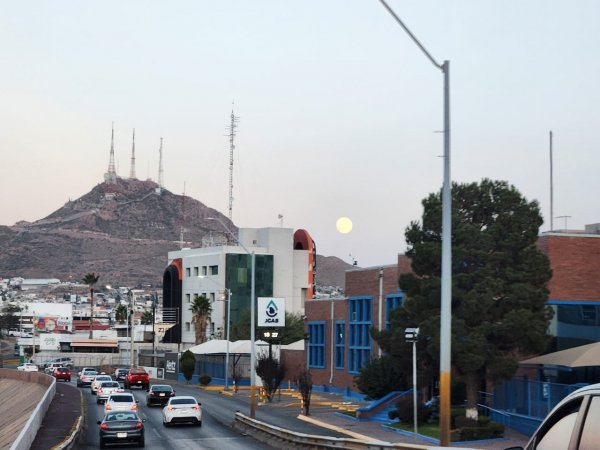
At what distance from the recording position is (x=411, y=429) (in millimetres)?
42906

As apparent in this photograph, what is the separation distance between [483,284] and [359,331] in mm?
28547

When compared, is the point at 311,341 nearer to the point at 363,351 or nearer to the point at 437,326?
the point at 363,351

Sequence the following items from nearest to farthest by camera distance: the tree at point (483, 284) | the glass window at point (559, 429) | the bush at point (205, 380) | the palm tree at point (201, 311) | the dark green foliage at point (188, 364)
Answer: the glass window at point (559, 429)
the tree at point (483, 284)
the bush at point (205, 380)
the dark green foliage at point (188, 364)
the palm tree at point (201, 311)

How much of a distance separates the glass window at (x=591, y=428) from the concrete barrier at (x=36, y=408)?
24.4 meters

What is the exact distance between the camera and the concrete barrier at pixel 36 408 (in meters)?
31.4

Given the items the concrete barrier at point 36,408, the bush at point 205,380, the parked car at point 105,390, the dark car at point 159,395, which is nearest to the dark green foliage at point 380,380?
the dark car at point 159,395

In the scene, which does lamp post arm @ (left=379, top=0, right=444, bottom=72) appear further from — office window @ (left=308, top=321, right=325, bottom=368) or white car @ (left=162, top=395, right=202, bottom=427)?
office window @ (left=308, top=321, right=325, bottom=368)

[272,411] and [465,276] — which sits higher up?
[465,276]

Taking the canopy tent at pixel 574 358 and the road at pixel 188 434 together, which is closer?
the canopy tent at pixel 574 358

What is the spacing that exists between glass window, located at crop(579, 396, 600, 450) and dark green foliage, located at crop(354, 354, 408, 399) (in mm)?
44060

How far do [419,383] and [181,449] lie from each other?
11.8 m

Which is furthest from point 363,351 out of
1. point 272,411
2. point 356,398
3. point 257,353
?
point 257,353

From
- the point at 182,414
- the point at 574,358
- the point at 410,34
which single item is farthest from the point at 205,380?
the point at 410,34

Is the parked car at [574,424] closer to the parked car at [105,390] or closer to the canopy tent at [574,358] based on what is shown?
the canopy tent at [574,358]
